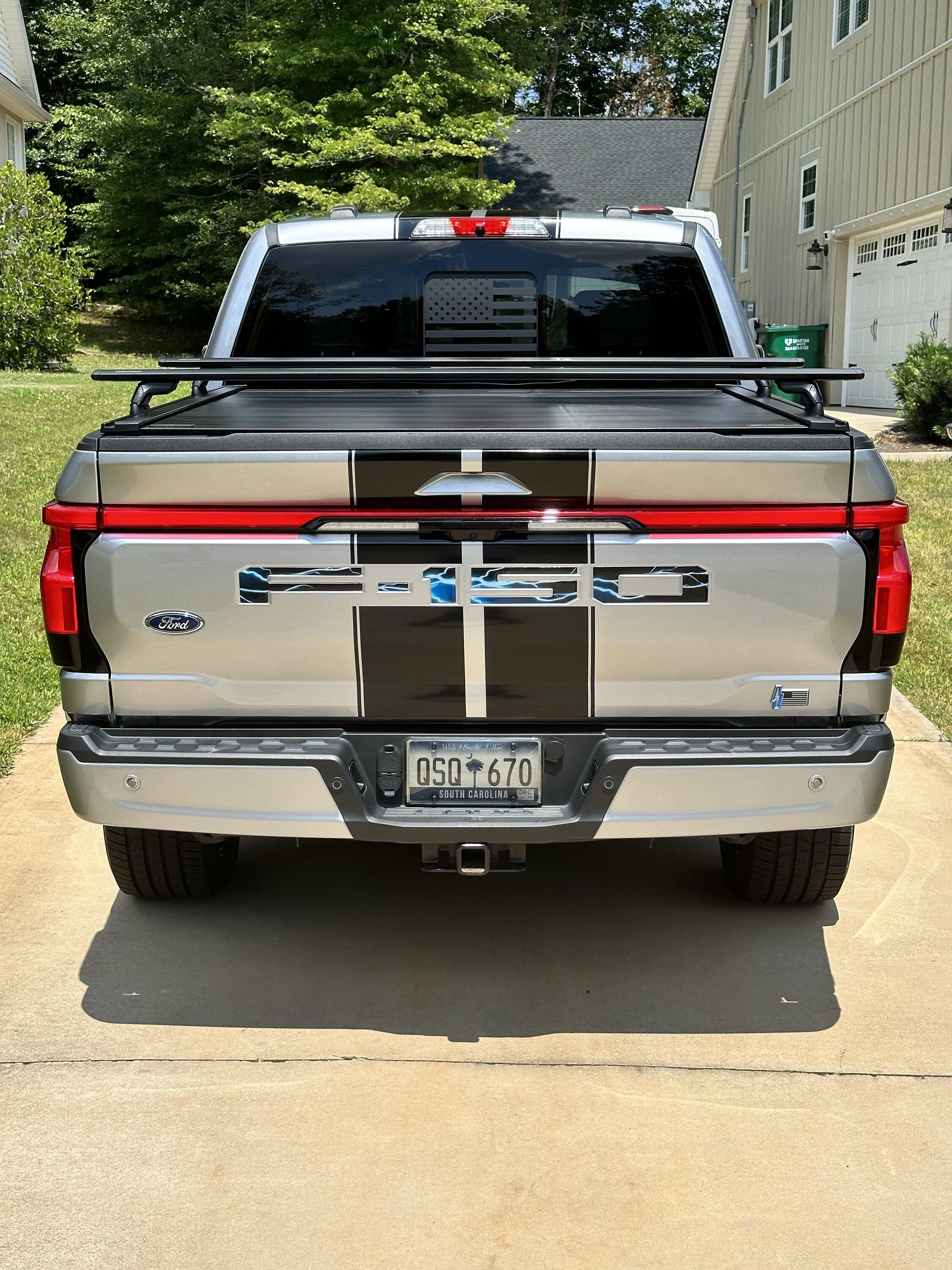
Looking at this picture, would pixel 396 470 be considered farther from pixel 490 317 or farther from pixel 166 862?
pixel 490 317

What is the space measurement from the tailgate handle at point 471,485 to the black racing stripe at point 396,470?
0.01 m

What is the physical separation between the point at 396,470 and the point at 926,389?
1242 centimetres

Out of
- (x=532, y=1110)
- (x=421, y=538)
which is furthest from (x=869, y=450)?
(x=532, y=1110)

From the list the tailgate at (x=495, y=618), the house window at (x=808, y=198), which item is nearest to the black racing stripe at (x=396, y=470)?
the tailgate at (x=495, y=618)

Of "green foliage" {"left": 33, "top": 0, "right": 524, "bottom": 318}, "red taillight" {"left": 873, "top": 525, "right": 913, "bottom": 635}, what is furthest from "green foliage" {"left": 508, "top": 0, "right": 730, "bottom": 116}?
"red taillight" {"left": 873, "top": 525, "right": 913, "bottom": 635}

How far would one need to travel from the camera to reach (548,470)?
3123 millimetres

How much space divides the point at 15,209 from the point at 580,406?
18.4 meters

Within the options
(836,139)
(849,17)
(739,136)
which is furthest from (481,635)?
(739,136)

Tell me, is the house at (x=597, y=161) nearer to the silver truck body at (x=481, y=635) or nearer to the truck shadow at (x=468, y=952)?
the truck shadow at (x=468, y=952)

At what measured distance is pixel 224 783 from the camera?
326 centimetres

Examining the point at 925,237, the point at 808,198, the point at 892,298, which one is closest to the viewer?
the point at 925,237

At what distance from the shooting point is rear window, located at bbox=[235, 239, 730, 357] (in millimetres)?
4871

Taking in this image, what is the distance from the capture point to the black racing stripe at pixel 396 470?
3119 millimetres

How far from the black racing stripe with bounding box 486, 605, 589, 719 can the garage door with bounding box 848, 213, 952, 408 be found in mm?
15437
